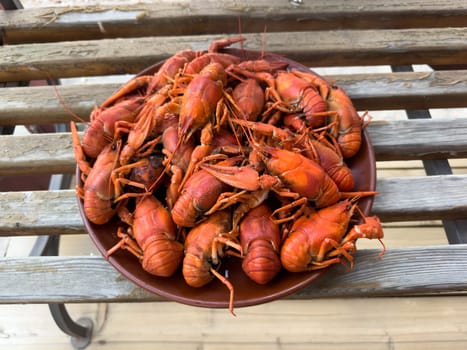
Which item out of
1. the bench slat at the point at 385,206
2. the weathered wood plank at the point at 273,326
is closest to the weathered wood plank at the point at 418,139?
the bench slat at the point at 385,206

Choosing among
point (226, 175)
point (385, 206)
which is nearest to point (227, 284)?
point (226, 175)

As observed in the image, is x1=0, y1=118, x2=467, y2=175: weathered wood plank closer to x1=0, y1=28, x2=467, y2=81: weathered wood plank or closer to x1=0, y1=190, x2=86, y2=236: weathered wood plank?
x1=0, y1=190, x2=86, y2=236: weathered wood plank

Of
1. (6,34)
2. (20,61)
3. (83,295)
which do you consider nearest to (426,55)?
(83,295)

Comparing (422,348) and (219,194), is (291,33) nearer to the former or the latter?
(219,194)

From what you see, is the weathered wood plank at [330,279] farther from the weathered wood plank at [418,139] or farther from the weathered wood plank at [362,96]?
the weathered wood plank at [362,96]

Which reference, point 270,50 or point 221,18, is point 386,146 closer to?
point 270,50

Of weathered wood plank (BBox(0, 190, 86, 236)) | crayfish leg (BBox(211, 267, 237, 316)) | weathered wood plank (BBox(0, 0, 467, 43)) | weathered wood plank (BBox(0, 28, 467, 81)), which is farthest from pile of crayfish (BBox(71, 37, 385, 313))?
weathered wood plank (BBox(0, 0, 467, 43))

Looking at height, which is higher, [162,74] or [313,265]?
[162,74]
